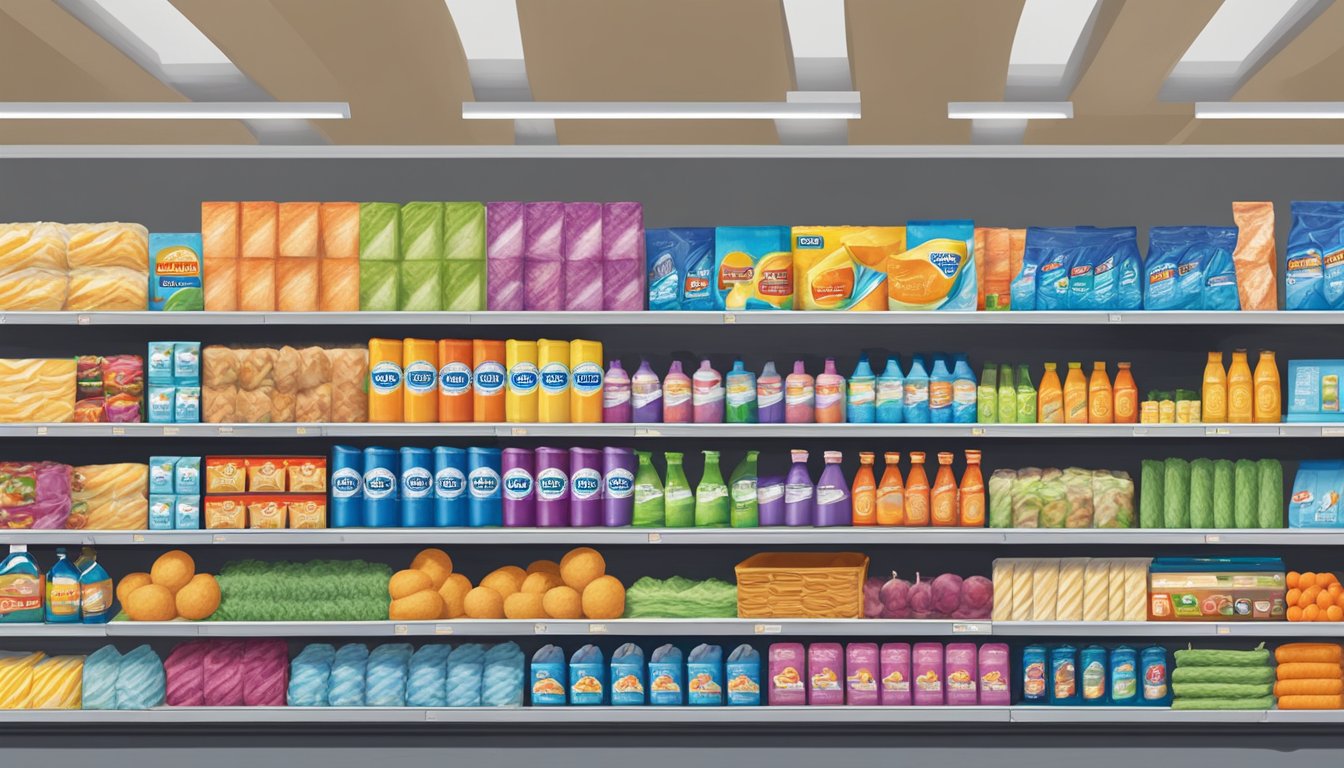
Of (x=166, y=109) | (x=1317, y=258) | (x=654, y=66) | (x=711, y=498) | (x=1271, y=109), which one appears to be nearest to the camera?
(x=1271, y=109)

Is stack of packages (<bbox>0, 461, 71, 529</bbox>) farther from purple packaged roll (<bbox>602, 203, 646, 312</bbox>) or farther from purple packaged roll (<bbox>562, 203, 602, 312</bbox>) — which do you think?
purple packaged roll (<bbox>602, 203, 646, 312</bbox>)

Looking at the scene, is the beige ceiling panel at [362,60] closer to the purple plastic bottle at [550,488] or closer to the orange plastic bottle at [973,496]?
the purple plastic bottle at [550,488]

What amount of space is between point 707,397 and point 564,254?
0.78 m

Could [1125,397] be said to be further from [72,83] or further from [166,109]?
[72,83]

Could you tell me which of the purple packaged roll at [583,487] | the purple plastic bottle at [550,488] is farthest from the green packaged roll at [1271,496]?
the purple plastic bottle at [550,488]

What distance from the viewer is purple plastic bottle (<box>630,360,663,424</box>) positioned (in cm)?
425

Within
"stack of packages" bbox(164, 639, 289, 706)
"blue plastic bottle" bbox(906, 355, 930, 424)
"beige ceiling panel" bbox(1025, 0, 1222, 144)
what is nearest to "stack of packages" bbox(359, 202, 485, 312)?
"stack of packages" bbox(164, 639, 289, 706)

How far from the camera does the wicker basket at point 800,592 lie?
166 inches

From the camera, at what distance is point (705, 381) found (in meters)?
4.23

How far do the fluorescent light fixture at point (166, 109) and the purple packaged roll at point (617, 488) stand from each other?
164cm

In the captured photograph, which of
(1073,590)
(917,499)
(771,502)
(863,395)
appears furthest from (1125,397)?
(771,502)

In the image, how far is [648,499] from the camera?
168 inches

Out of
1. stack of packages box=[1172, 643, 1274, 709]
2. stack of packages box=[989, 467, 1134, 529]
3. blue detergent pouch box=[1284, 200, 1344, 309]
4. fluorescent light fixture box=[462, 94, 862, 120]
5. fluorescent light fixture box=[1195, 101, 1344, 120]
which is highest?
fluorescent light fixture box=[462, 94, 862, 120]

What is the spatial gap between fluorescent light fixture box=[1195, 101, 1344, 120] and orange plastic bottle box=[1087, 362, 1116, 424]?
1.00m
